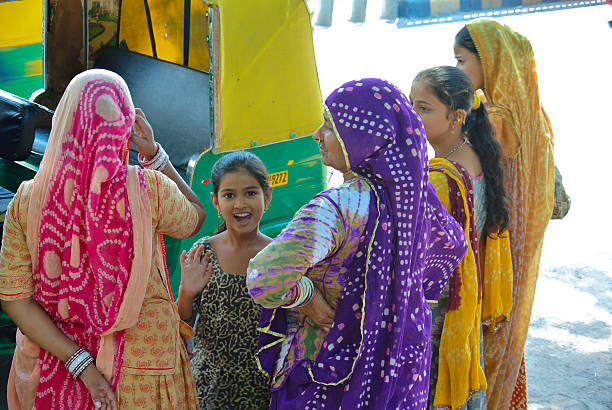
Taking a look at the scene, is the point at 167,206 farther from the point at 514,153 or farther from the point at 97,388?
the point at 514,153

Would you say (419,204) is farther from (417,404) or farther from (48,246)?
(48,246)

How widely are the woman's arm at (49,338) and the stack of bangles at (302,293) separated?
2.28 feet

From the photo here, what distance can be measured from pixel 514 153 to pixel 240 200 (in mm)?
1421

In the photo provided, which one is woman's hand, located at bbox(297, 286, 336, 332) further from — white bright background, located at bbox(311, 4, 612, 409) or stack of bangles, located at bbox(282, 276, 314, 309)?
white bright background, located at bbox(311, 4, 612, 409)

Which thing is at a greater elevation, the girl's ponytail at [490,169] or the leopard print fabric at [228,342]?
the girl's ponytail at [490,169]

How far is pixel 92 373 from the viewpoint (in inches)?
82.1

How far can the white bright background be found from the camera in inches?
169

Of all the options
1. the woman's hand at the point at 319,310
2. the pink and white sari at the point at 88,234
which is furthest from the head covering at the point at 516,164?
the pink and white sari at the point at 88,234

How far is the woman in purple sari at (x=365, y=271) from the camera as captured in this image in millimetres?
1866

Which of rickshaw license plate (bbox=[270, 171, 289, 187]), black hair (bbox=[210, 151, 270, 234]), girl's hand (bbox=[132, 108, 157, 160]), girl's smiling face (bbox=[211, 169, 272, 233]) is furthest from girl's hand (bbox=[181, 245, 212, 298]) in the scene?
rickshaw license plate (bbox=[270, 171, 289, 187])

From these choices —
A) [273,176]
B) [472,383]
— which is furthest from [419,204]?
[273,176]

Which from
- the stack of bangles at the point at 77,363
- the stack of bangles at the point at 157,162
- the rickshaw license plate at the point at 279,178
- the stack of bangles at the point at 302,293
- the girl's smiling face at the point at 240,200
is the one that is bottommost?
the stack of bangles at the point at 77,363

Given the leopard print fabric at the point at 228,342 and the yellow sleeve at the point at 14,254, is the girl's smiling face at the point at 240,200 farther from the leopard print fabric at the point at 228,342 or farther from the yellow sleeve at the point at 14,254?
the yellow sleeve at the point at 14,254

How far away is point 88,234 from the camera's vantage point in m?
2.00
